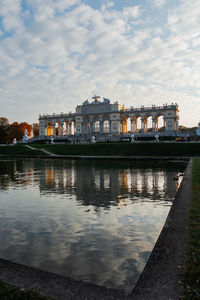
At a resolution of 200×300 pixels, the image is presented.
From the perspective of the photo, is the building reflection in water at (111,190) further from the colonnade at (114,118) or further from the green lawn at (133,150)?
the colonnade at (114,118)

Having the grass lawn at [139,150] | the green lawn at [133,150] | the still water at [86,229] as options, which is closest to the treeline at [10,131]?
the green lawn at [133,150]

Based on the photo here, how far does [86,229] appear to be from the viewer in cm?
928

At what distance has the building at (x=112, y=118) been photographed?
93688 millimetres

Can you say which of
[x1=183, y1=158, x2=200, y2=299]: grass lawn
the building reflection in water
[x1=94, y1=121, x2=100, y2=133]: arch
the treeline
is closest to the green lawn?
the building reflection in water

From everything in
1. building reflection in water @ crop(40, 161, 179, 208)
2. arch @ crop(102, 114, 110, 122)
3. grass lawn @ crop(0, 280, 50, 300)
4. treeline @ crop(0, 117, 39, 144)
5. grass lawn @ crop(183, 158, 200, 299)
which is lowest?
building reflection in water @ crop(40, 161, 179, 208)

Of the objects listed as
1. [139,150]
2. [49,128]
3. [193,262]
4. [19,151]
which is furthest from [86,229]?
[49,128]

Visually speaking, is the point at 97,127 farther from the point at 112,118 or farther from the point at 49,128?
the point at 49,128

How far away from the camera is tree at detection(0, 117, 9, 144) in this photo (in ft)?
354

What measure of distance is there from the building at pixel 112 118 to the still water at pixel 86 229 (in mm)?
78999

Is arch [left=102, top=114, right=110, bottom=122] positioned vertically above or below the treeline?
above

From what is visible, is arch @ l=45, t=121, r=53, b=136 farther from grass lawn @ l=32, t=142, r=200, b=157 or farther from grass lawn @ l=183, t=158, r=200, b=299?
grass lawn @ l=183, t=158, r=200, b=299

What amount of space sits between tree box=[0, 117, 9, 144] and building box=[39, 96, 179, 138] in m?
17.5

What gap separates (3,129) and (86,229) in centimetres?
10789

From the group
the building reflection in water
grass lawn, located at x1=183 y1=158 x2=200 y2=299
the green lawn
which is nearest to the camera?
grass lawn, located at x1=183 y1=158 x2=200 y2=299
